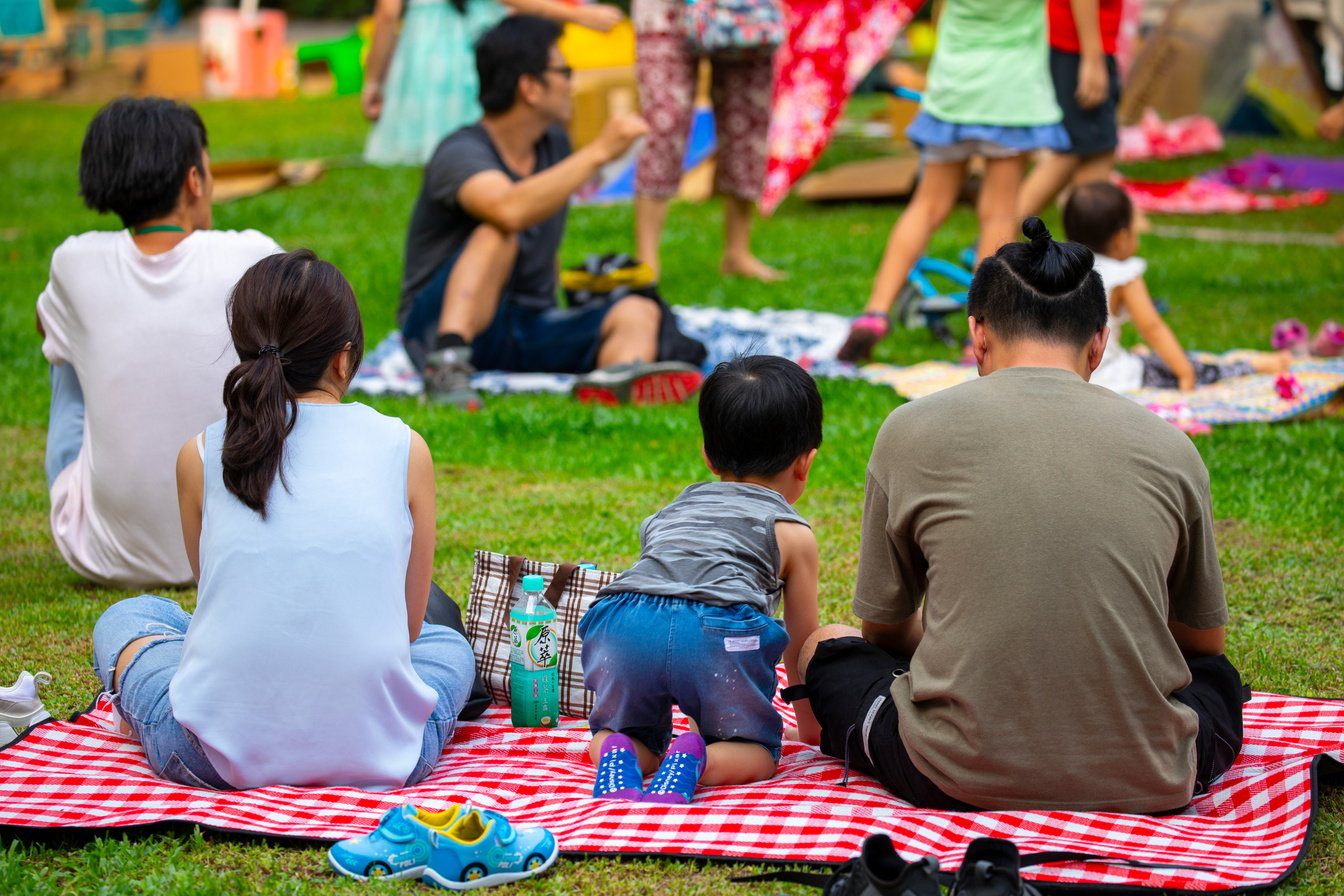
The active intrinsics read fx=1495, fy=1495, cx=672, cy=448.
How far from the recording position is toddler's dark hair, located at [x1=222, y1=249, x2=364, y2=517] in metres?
2.53

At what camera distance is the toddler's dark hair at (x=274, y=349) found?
8.30ft

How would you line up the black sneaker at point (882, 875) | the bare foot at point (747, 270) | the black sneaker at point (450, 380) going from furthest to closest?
1. the bare foot at point (747, 270)
2. the black sneaker at point (450, 380)
3. the black sneaker at point (882, 875)

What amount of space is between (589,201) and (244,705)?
892 centimetres

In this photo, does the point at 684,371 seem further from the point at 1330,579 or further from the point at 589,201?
the point at 589,201

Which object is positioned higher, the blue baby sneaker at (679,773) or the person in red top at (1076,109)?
the person in red top at (1076,109)

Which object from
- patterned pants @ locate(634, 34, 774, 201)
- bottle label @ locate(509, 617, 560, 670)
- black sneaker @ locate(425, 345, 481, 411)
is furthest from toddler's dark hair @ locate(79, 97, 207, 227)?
patterned pants @ locate(634, 34, 774, 201)

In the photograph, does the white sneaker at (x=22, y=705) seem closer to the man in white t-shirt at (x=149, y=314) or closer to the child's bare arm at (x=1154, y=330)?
the man in white t-shirt at (x=149, y=314)

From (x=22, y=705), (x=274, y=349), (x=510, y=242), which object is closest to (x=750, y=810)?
(x=274, y=349)

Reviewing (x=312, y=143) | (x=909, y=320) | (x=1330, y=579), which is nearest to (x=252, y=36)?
(x=312, y=143)

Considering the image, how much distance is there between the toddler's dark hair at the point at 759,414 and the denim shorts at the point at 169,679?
648 millimetres

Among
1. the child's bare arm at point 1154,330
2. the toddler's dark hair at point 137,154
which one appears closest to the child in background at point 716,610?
the toddler's dark hair at point 137,154

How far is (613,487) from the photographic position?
470 centimetres

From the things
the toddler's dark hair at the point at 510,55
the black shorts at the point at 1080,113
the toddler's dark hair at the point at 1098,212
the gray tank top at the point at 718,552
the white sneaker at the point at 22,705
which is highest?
the toddler's dark hair at the point at 510,55

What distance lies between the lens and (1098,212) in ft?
17.7
